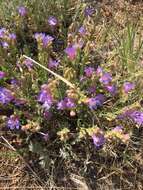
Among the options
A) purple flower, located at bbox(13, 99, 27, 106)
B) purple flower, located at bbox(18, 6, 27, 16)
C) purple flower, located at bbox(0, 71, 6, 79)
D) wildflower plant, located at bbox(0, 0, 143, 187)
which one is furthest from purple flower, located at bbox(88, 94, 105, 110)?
purple flower, located at bbox(18, 6, 27, 16)

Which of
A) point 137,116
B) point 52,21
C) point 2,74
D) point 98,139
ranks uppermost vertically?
point 52,21

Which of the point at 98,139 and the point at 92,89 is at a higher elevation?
the point at 92,89

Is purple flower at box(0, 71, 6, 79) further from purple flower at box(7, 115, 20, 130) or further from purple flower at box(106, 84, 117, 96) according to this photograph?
purple flower at box(106, 84, 117, 96)

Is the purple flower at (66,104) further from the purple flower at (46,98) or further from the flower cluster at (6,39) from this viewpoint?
the flower cluster at (6,39)

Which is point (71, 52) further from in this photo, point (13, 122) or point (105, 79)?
point (13, 122)

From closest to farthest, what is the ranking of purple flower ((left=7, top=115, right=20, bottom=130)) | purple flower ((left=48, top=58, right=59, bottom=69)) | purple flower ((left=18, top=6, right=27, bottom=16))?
1. purple flower ((left=7, top=115, right=20, bottom=130))
2. purple flower ((left=48, top=58, right=59, bottom=69))
3. purple flower ((left=18, top=6, right=27, bottom=16))

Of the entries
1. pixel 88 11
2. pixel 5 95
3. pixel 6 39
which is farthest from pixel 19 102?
pixel 88 11
